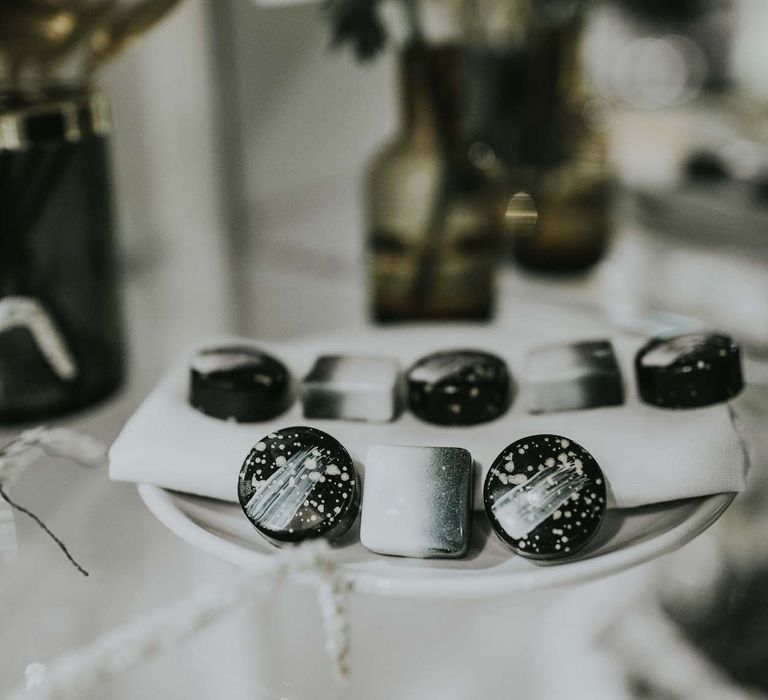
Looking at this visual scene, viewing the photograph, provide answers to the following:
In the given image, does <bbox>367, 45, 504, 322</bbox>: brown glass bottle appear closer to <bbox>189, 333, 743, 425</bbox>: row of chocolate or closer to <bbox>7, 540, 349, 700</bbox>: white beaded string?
<bbox>189, 333, 743, 425</bbox>: row of chocolate

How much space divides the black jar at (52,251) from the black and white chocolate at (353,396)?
189 millimetres

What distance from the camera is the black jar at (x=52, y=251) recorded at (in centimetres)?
45

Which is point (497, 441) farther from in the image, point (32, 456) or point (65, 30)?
point (65, 30)

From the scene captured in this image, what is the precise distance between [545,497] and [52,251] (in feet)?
1.15

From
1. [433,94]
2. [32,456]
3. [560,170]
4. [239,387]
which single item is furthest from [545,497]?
[560,170]

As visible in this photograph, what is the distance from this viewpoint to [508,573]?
0.27 m

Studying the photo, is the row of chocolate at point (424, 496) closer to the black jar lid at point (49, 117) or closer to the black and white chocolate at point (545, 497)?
the black and white chocolate at point (545, 497)

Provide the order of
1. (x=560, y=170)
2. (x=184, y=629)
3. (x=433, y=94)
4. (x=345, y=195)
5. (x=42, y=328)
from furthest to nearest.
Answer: (x=345, y=195) → (x=560, y=170) → (x=433, y=94) → (x=42, y=328) → (x=184, y=629)

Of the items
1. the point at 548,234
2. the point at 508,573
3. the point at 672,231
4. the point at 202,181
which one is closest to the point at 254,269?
the point at 202,181

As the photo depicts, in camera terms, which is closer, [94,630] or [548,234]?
[94,630]

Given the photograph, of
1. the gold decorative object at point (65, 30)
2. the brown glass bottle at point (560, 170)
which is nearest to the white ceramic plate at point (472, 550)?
the gold decorative object at point (65, 30)

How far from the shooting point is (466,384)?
1.16 feet

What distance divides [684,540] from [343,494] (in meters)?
0.13

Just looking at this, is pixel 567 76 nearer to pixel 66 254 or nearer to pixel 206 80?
pixel 206 80
